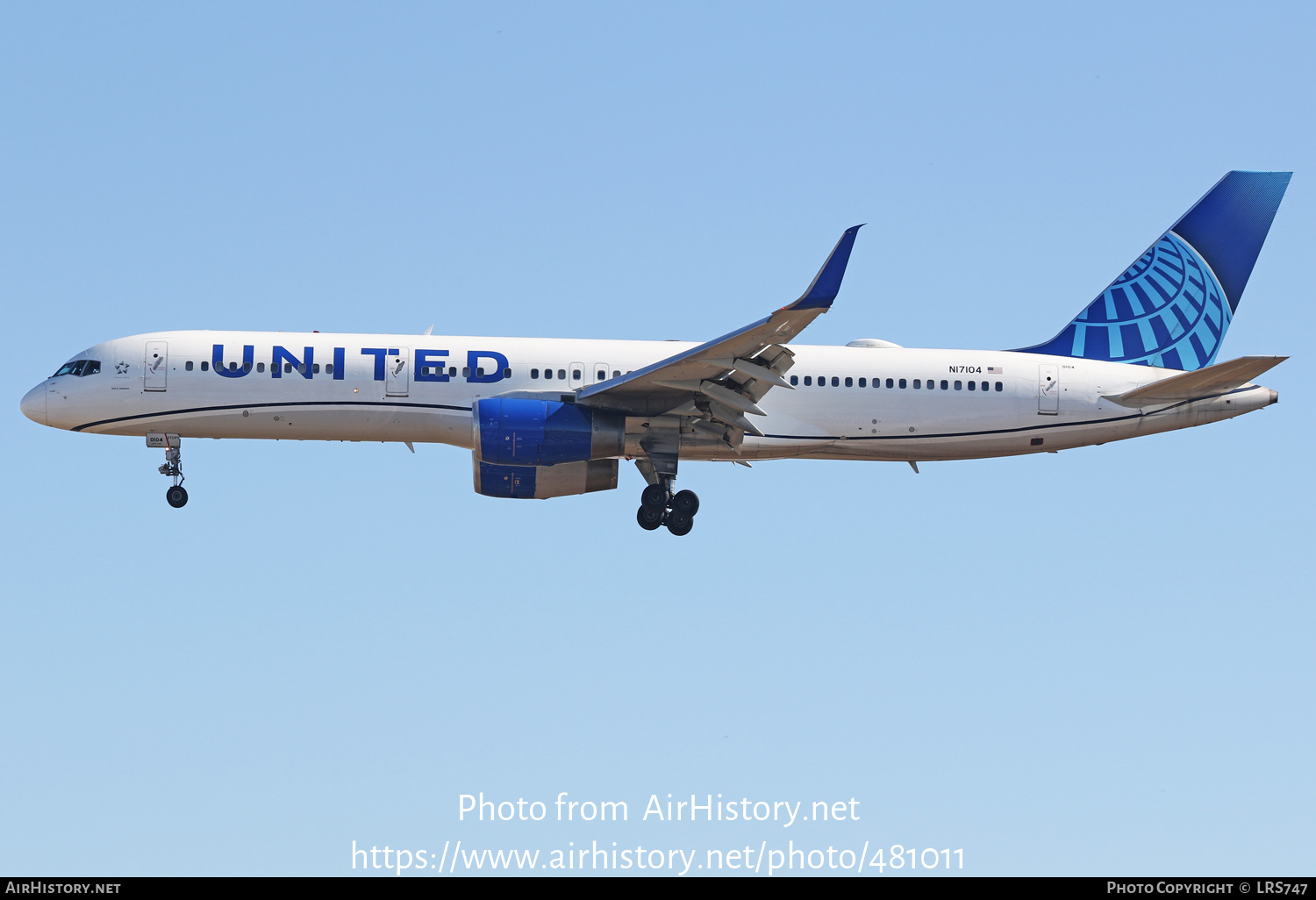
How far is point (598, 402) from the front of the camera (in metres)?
32.7

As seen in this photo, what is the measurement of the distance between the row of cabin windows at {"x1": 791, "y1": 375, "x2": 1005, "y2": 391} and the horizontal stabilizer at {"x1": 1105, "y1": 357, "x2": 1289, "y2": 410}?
2980 mm

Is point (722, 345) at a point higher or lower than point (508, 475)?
higher

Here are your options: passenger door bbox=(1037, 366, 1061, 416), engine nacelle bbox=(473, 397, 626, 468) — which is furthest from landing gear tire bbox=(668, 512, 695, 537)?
passenger door bbox=(1037, 366, 1061, 416)

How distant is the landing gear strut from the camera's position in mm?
34500

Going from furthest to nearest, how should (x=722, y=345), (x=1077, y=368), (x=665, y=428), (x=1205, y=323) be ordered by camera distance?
(x=1205, y=323)
(x=1077, y=368)
(x=665, y=428)
(x=722, y=345)

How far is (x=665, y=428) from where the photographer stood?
109 feet

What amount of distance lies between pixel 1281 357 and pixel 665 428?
12.9 m

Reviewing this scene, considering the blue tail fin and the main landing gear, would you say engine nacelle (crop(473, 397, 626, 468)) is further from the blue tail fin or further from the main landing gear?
the blue tail fin

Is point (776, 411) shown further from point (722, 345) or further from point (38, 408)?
point (38, 408)

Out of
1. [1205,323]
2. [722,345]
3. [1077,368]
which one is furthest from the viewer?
[1205,323]

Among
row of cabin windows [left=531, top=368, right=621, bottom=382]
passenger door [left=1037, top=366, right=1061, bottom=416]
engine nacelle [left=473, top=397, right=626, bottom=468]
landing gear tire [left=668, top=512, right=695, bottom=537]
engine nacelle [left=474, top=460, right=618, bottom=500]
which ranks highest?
row of cabin windows [left=531, top=368, right=621, bottom=382]

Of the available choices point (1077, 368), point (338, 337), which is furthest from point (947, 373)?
point (338, 337)

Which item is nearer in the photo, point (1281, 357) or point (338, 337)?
point (1281, 357)

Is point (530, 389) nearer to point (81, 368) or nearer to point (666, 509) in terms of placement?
point (666, 509)
